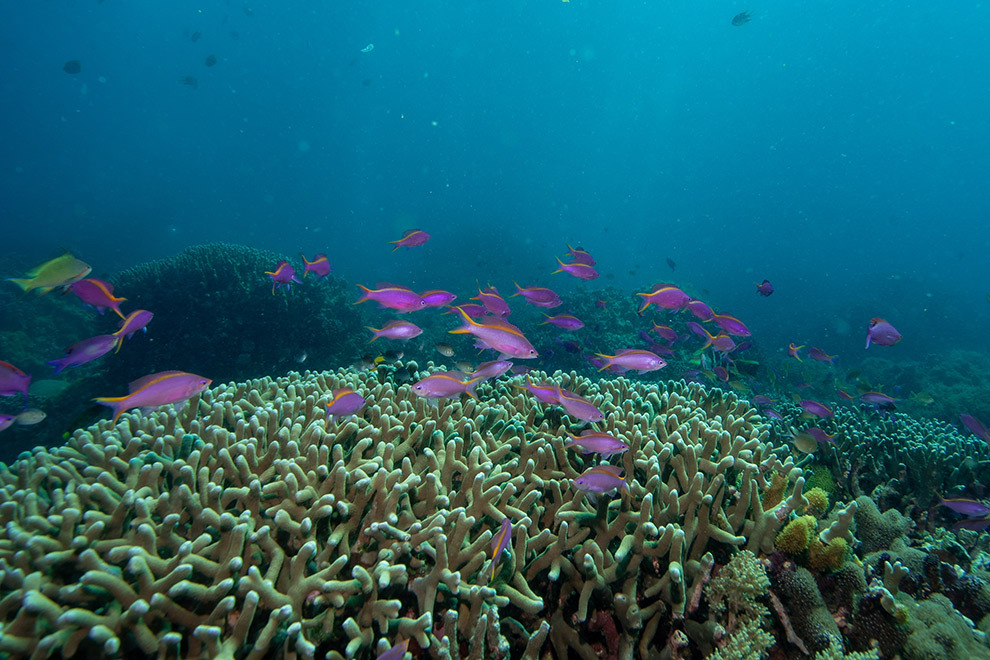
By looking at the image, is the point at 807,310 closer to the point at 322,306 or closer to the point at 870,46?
the point at 322,306

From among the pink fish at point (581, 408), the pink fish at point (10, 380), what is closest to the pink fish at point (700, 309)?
the pink fish at point (581, 408)

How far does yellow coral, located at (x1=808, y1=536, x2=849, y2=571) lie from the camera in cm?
256

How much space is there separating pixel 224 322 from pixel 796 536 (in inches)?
468

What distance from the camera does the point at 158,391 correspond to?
293 centimetres

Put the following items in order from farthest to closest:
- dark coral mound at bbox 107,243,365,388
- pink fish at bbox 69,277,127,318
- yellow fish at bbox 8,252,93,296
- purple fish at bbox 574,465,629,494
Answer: dark coral mound at bbox 107,243,365,388 → pink fish at bbox 69,277,127,318 → yellow fish at bbox 8,252,93,296 → purple fish at bbox 574,465,629,494

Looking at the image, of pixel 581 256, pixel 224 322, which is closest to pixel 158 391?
pixel 581 256

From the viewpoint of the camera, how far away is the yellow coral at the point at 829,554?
8.39 ft

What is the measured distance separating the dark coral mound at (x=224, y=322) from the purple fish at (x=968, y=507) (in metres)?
11.3

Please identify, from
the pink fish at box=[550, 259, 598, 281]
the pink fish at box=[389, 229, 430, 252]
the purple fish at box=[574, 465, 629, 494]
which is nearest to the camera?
the purple fish at box=[574, 465, 629, 494]

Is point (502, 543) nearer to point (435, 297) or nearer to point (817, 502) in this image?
point (817, 502)

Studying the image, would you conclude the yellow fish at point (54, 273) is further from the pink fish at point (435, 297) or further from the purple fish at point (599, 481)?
the purple fish at point (599, 481)

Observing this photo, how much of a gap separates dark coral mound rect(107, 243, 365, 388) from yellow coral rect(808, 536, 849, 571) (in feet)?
34.7

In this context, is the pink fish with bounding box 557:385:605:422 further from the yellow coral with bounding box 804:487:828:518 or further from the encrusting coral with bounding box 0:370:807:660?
the yellow coral with bounding box 804:487:828:518

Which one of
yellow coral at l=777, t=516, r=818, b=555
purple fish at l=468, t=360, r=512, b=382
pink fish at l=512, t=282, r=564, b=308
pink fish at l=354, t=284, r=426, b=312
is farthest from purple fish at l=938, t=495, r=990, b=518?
pink fish at l=354, t=284, r=426, b=312
